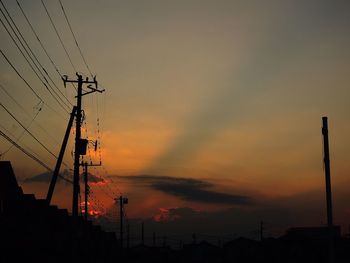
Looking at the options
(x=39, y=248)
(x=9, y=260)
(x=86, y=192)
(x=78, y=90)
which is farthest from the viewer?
(x=86, y=192)

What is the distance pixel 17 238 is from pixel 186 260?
244 feet

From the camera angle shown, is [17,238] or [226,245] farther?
[226,245]

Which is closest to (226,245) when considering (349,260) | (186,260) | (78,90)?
(186,260)

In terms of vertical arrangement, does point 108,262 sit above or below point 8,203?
below

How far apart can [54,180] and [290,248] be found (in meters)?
35.4

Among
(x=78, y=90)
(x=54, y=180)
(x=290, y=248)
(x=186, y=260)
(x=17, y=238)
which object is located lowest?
(x=186, y=260)

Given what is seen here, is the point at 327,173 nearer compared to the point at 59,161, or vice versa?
the point at 327,173

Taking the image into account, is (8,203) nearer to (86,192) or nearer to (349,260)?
(86,192)

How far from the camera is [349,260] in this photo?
57.0 metres

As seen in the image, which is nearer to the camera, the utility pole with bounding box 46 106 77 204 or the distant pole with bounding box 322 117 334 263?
the distant pole with bounding box 322 117 334 263

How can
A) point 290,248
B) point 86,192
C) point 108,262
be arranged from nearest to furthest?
1. point 86,192
2. point 290,248
3. point 108,262

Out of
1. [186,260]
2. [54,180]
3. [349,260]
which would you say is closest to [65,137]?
[54,180]

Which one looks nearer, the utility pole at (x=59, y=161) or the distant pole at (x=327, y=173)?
the distant pole at (x=327, y=173)

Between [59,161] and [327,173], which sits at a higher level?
[59,161]
